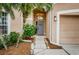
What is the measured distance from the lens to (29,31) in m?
13.4

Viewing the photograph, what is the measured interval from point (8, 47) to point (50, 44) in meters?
3.92

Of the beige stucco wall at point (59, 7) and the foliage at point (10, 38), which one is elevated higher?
the beige stucco wall at point (59, 7)

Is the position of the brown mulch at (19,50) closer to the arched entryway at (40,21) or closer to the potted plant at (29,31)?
the potted plant at (29,31)

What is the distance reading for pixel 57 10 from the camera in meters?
17.1

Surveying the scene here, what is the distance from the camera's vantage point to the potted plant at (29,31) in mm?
13522

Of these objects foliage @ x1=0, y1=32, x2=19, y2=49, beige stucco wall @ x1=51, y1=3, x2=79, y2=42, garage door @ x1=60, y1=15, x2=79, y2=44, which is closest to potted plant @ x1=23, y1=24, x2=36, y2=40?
foliage @ x1=0, y1=32, x2=19, y2=49

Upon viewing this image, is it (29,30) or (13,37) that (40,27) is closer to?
(29,30)

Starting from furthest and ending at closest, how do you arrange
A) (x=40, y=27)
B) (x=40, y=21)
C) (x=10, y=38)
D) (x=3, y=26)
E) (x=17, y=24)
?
(x=3, y=26) → (x=17, y=24) → (x=40, y=21) → (x=10, y=38) → (x=40, y=27)

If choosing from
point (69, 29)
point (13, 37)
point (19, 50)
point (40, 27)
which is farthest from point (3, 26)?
point (69, 29)

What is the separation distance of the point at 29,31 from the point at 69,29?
16.8 feet

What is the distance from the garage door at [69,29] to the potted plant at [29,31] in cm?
395

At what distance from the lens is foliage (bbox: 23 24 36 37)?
1350 centimetres

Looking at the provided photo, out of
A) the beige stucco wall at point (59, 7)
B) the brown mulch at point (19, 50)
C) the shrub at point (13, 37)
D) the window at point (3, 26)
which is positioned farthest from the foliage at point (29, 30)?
the beige stucco wall at point (59, 7)

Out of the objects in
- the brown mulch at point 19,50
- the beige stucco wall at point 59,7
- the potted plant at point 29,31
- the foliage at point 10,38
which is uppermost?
the beige stucco wall at point 59,7
